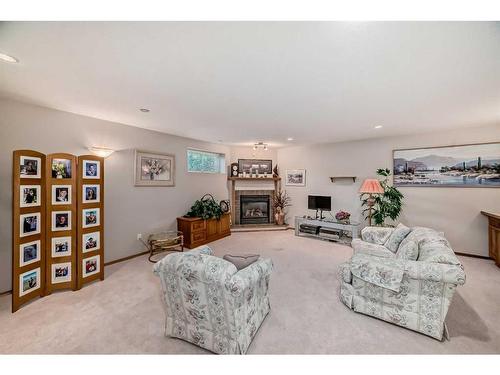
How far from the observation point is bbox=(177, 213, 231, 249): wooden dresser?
14.6 feet

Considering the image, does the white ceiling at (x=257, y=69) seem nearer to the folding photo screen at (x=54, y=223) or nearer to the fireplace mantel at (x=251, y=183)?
the folding photo screen at (x=54, y=223)

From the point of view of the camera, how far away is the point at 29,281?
238 cm

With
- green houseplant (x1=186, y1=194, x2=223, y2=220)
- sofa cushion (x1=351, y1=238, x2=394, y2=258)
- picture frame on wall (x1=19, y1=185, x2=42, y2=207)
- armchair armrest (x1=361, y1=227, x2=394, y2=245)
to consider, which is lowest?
sofa cushion (x1=351, y1=238, x2=394, y2=258)

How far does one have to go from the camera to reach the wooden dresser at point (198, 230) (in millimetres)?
4465

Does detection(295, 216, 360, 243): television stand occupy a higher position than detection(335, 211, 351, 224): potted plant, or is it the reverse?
detection(335, 211, 351, 224): potted plant

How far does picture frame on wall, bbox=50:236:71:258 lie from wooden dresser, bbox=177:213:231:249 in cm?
207

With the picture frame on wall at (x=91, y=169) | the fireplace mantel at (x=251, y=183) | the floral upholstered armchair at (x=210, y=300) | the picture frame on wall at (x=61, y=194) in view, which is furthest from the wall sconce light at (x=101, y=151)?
the fireplace mantel at (x=251, y=183)

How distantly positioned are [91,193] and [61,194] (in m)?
0.32

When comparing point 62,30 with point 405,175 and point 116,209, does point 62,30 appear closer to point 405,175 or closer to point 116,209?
point 116,209

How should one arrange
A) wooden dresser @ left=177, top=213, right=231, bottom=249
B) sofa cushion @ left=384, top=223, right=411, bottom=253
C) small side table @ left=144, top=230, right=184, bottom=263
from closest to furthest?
1. sofa cushion @ left=384, top=223, right=411, bottom=253
2. small side table @ left=144, top=230, right=184, bottom=263
3. wooden dresser @ left=177, top=213, right=231, bottom=249

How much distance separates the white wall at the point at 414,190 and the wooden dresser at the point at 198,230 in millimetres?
2618

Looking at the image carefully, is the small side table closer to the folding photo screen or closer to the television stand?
the folding photo screen

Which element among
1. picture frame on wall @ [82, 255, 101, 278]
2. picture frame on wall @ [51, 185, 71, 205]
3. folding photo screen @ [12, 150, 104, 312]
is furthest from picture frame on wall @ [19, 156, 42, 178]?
picture frame on wall @ [82, 255, 101, 278]
